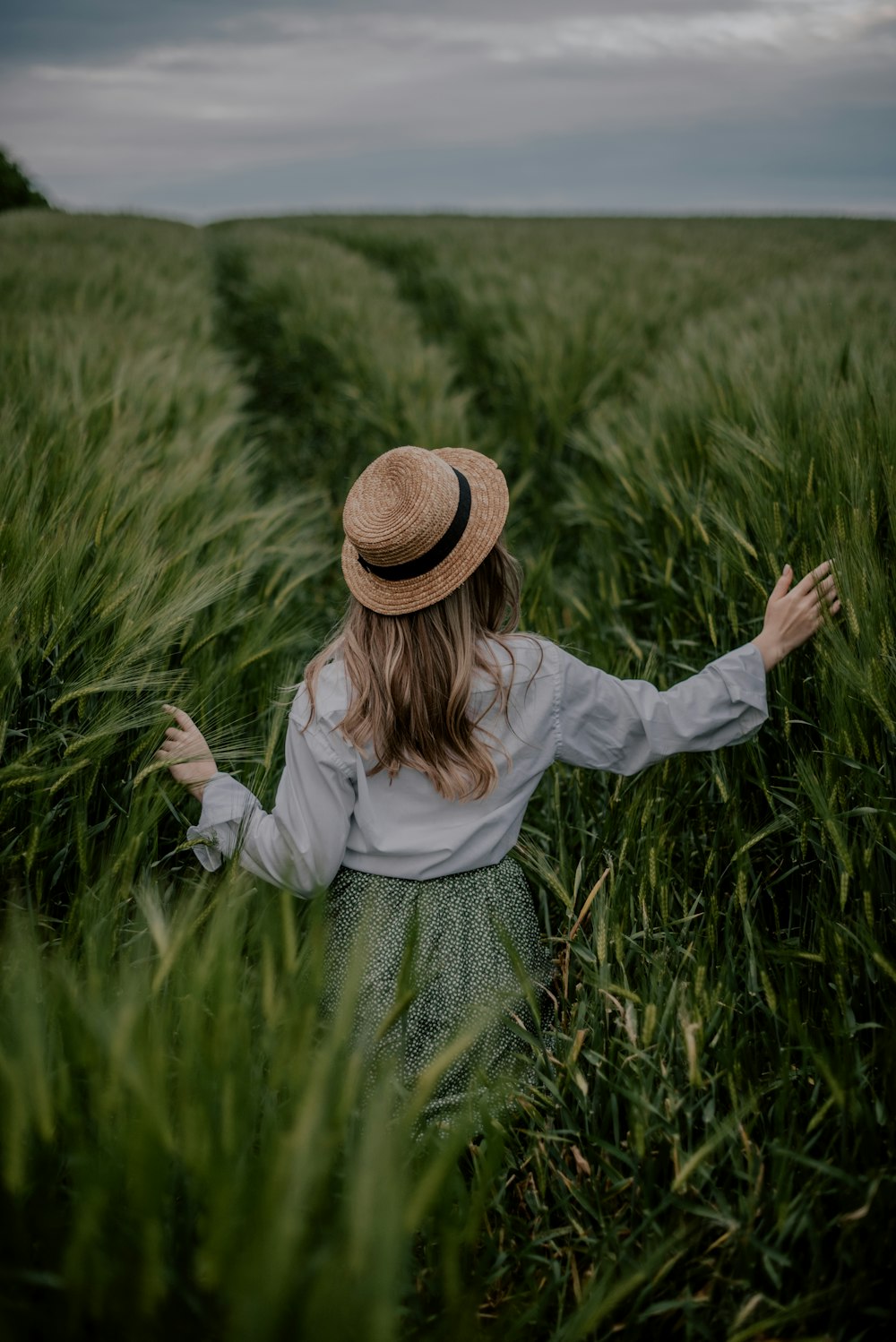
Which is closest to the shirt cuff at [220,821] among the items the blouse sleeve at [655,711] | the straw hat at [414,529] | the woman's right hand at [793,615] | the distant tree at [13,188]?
the straw hat at [414,529]

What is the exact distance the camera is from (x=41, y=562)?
5.25 ft

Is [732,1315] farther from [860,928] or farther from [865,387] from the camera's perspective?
[865,387]

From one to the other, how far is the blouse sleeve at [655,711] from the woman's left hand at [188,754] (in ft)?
2.14

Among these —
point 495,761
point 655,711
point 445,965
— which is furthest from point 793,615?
point 445,965

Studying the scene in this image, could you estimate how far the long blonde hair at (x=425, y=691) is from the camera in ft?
4.68

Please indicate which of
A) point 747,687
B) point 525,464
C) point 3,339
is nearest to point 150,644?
point 747,687

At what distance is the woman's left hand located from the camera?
156cm

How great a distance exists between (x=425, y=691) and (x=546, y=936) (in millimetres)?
631

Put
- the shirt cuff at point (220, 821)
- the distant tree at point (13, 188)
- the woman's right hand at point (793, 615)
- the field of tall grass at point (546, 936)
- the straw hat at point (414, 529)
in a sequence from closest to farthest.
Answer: the field of tall grass at point (546, 936)
the straw hat at point (414, 529)
the shirt cuff at point (220, 821)
the woman's right hand at point (793, 615)
the distant tree at point (13, 188)

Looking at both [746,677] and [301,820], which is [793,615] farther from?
[301,820]

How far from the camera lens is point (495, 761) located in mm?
1504

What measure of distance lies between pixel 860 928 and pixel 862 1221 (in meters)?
0.37

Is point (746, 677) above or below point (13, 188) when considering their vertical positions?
below

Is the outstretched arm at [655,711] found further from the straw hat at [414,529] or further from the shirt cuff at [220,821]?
the shirt cuff at [220,821]
